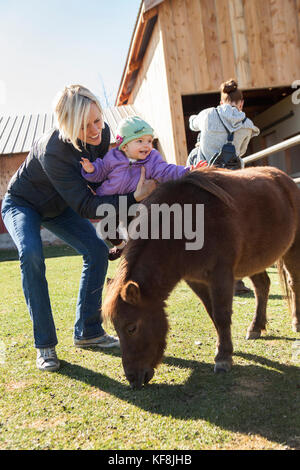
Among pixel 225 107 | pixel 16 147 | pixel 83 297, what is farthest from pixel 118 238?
pixel 16 147

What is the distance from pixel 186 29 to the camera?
33.2 feet

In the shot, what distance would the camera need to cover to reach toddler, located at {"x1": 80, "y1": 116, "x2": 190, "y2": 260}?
3.21 metres

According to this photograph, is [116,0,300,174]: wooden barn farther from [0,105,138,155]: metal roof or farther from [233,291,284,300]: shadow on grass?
[233,291,284,300]: shadow on grass

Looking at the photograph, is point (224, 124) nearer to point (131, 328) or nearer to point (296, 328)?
point (296, 328)

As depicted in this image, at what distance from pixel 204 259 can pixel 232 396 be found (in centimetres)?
92

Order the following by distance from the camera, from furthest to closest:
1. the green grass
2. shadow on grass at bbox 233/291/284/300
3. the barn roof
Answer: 1. the barn roof
2. shadow on grass at bbox 233/291/284/300
3. the green grass

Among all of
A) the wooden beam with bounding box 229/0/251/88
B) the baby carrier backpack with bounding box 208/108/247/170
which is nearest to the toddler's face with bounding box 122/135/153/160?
the baby carrier backpack with bounding box 208/108/247/170

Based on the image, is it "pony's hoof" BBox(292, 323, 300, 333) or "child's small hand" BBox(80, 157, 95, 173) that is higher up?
"child's small hand" BBox(80, 157, 95, 173)

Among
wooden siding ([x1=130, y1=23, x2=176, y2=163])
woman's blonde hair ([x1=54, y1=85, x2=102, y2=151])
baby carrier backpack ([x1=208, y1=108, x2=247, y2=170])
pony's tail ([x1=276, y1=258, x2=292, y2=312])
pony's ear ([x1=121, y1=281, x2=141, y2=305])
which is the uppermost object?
wooden siding ([x1=130, y1=23, x2=176, y2=163])

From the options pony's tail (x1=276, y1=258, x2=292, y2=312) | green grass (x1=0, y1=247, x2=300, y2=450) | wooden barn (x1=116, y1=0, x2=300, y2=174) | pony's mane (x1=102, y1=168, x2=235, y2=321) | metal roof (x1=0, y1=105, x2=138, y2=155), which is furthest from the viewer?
metal roof (x1=0, y1=105, x2=138, y2=155)

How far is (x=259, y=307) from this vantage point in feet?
12.0

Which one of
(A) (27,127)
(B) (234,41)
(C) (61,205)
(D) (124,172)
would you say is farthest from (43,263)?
(A) (27,127)

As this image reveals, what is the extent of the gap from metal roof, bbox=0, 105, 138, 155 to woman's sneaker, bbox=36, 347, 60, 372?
37.1 ft
